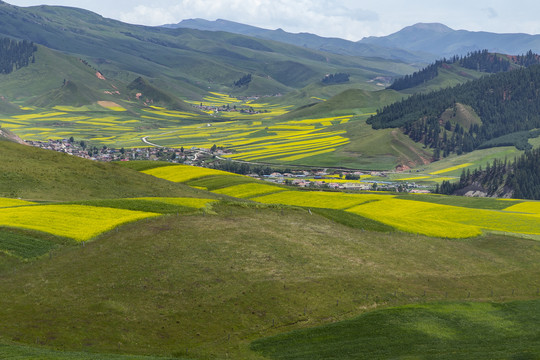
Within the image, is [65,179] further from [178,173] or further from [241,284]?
[241,284]

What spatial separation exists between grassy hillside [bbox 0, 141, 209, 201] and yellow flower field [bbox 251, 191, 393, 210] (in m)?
19.0

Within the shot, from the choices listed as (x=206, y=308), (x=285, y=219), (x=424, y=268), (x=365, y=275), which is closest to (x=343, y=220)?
(x=285, y=219)

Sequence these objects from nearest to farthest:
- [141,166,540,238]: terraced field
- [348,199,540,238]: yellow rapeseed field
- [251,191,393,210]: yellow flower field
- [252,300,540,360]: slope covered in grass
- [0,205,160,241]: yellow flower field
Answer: [252,300,540,360]: slope covered in grass < [0,205,160,241]: yellow flower field < [348,199,540,238]: yellow rapeseed field < [141,166,540,238]: terraced field < [251,191,393,210]: yellow flower field

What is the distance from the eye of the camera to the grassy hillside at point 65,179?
296ft

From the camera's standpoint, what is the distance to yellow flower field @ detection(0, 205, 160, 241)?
61947 mm

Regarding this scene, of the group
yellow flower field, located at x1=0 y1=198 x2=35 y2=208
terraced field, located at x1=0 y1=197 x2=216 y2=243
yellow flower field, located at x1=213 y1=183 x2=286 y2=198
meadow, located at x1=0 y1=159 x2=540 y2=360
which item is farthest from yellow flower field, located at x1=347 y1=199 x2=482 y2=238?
yellow flower field, located at x1=0 y1=198 x2=35 y2=208

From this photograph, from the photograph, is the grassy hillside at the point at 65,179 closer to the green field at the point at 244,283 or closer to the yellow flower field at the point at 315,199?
the green field at the point at 244,283

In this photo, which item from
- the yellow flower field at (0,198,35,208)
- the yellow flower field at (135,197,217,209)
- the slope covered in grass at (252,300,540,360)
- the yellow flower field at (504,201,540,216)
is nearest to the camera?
the slope covered in grass at (252,300,540,360)

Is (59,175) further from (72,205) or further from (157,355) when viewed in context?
(157,355)

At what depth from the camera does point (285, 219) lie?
Result: 7725 centimetres

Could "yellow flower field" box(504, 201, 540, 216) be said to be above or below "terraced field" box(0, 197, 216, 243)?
above

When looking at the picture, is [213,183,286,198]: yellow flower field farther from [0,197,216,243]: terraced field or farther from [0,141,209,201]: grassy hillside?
[0,197,216,243]: terraced field

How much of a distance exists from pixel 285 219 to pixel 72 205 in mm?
27148

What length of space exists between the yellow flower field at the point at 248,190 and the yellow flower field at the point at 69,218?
54.3 metres
